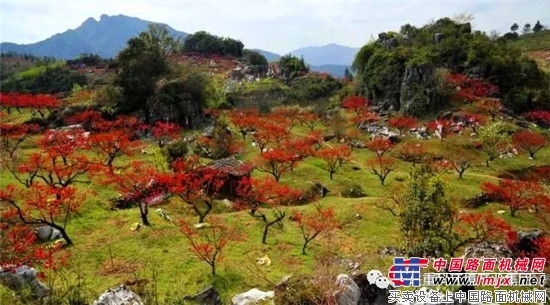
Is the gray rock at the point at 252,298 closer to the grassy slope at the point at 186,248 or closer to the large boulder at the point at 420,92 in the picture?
the grassy slope at the point at 186,248

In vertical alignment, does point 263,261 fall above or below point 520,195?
above

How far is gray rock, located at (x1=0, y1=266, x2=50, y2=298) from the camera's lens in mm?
15844

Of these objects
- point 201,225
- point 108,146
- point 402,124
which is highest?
point 108,146

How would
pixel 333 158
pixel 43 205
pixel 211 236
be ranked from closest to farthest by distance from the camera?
pixel 43 205 < pixel 211 236 < pixel 333 158

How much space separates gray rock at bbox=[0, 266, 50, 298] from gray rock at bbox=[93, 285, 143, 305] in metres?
3.25

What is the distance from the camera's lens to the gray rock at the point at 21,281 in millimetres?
15844

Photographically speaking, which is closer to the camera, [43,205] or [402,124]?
[43,205]

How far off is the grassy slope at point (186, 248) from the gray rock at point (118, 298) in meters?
2.39

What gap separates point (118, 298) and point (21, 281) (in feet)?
15.5

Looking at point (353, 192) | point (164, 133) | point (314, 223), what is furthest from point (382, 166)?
point (164, 133)

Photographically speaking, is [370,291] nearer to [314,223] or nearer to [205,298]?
[205,298]

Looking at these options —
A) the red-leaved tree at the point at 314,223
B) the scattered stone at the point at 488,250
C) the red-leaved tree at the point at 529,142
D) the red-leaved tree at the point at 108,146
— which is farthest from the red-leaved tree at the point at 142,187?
the red-leaved tree at the point at 529,142

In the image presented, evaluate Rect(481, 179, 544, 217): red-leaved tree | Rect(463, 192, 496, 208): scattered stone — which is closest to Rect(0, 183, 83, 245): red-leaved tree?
Rect(463, 192, 496, 208): scattered stone

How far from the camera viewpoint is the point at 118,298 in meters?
14.3
